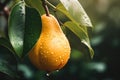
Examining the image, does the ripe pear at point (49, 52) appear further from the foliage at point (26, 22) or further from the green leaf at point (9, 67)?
the green leaf at point (9, 67)

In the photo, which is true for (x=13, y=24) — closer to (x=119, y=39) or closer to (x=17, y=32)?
(x=17, y=32)

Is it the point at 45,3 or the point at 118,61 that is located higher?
the point at 45,3

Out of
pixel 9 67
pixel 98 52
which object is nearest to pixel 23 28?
pixel 9 67

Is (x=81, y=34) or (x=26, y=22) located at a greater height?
(x=26, y=22)

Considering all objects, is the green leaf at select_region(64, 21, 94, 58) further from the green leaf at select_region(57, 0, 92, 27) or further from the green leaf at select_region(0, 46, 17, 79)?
the green leaf at select_region(0, 46, 17, 79)

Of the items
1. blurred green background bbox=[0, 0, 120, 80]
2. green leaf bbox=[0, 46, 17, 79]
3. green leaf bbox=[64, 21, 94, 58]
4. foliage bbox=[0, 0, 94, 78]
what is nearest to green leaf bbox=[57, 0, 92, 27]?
foliage bbox=[0, 0, 94, 78]

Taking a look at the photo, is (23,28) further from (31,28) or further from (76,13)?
(76,13)

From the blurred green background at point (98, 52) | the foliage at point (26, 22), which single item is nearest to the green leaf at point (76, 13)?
the foliage at point (26, 22)

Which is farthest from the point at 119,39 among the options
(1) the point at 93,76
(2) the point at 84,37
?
(2) the point at 84,37

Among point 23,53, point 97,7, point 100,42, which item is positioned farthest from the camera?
point 97,7
